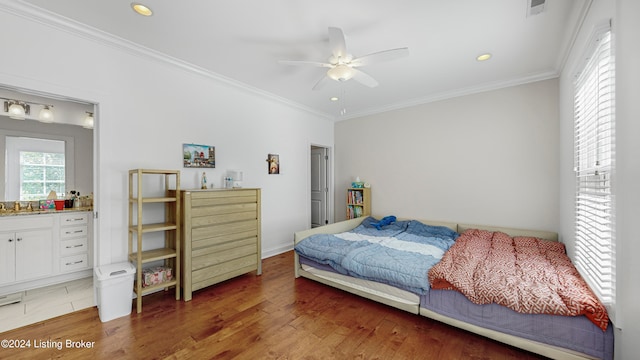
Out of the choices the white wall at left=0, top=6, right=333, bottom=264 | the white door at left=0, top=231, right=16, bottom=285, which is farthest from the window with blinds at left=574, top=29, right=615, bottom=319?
the white door at left=0, top=231, right=16, bottom=285

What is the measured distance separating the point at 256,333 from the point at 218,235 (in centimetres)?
122

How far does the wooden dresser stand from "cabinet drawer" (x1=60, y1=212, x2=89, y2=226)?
1649 mm

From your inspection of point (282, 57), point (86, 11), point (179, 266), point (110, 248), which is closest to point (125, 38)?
point (86, 11)

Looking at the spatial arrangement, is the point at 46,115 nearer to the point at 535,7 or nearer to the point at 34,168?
the point at 34,168

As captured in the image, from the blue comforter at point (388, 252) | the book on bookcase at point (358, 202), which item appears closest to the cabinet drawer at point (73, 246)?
the blue comforter at point (388, 252)

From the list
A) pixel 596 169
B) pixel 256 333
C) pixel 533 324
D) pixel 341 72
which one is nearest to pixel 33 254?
pixel 256 333

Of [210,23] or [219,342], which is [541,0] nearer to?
[210,23]

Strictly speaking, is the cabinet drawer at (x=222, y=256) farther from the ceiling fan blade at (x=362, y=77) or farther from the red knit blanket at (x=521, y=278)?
the ceiling fan blade at (x=362, y=77)

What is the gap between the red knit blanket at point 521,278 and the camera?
5.66 feet

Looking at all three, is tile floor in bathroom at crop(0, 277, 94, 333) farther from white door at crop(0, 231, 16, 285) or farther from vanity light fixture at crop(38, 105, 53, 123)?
vanity light fixture at crop(38, 105, 53, 123)

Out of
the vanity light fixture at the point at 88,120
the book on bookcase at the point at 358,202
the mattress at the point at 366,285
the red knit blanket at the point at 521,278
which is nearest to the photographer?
the red knit blanket at the point at 521,278

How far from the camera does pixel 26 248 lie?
111 inches

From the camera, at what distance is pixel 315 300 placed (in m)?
2.67

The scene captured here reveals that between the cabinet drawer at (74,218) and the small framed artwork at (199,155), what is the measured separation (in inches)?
61.2
